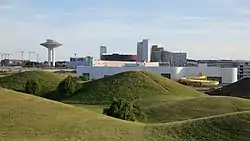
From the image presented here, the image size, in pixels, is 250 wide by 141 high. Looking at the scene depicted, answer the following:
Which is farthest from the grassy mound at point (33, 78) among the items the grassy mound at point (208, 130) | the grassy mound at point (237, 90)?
the grassy mound at point (208, 130)

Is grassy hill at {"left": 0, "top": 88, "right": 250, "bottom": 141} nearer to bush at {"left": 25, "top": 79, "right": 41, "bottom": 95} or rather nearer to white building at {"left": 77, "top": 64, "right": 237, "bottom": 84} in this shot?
bush at {"left": 25, "top": 79, "right": 41, "bottom": 95}

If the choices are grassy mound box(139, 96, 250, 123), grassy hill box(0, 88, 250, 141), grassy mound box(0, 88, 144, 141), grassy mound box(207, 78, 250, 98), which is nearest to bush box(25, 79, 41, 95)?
grassy mound box(139, 96, 250, 123)

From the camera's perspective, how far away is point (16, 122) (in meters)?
25.5

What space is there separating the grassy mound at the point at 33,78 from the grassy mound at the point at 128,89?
24.0 feet

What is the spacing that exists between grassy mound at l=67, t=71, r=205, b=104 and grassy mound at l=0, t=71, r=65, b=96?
24.0 feet

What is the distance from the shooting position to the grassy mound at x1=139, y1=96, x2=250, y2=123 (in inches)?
1617

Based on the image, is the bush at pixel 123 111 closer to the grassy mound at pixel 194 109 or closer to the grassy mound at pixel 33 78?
the grassy mound at pixel 194 109

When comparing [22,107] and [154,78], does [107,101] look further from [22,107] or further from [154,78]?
[22,107]

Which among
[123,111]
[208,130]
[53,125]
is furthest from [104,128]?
[123,111]

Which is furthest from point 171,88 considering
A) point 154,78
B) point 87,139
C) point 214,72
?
point 214,72

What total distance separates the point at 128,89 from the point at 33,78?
19383mm

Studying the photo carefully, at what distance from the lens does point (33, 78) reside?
80938 mm

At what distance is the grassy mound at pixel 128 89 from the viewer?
66000mm

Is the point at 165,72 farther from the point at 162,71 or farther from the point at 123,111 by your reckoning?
the point at 123,111
